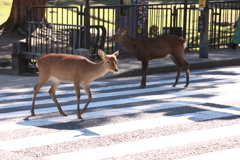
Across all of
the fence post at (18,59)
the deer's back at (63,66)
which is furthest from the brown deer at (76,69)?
the fence post at (18,59)

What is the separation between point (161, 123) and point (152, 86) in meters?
3.77

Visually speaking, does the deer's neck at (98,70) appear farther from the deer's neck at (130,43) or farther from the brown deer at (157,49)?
the deer's neck at (130,43)

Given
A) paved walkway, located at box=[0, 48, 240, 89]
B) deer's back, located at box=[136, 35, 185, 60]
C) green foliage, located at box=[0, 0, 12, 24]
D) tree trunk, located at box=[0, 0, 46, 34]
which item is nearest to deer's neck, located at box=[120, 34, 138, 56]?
deer's back, located at box=[136, 35, 185, 60]

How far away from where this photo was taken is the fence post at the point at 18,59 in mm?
14367

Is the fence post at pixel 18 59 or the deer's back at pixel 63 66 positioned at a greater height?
the deer's back at pixel 63 66

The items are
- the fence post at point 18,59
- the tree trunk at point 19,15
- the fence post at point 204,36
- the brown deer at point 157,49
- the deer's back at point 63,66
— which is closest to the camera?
the deer's back at point 63,66

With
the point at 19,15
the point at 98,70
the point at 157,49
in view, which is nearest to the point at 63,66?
the point at 98,70

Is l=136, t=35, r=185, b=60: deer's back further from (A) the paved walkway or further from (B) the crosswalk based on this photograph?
(A) the paved walkway

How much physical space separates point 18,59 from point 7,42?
205 inches

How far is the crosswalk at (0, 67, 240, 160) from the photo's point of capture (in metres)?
6.48

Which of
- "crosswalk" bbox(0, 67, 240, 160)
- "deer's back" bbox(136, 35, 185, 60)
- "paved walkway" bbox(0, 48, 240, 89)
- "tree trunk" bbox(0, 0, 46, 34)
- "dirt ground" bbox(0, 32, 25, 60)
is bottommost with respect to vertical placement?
"crosswalk" bbox(0, 67, 240, 160)

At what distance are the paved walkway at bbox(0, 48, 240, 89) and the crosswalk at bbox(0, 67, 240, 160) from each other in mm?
1255

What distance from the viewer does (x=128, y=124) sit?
794 cm

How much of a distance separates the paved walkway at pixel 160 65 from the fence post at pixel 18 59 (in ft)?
1.51
